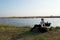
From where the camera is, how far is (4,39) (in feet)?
36.2

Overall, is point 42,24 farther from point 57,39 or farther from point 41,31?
point 57,39

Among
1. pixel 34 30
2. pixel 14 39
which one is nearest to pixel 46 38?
pixel 14 39

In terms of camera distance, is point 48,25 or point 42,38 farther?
point 48,25

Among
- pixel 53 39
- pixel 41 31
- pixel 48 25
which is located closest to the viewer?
pixel 53 39

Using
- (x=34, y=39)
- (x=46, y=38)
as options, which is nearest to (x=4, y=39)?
(x=34, y=39)

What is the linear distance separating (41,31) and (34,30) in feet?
2.50

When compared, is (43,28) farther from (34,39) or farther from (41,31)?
(34,39)

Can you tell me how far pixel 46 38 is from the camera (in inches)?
441

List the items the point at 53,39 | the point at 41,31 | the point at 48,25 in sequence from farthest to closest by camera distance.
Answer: the point at 48,25, the point at 41,31, the point at 53,39

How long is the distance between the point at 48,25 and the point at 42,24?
2.97ft

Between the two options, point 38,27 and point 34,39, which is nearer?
point 34,39

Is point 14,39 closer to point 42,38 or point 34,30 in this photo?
point 42,38

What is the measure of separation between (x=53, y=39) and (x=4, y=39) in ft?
10.3

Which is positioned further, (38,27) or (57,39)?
(38,27)
